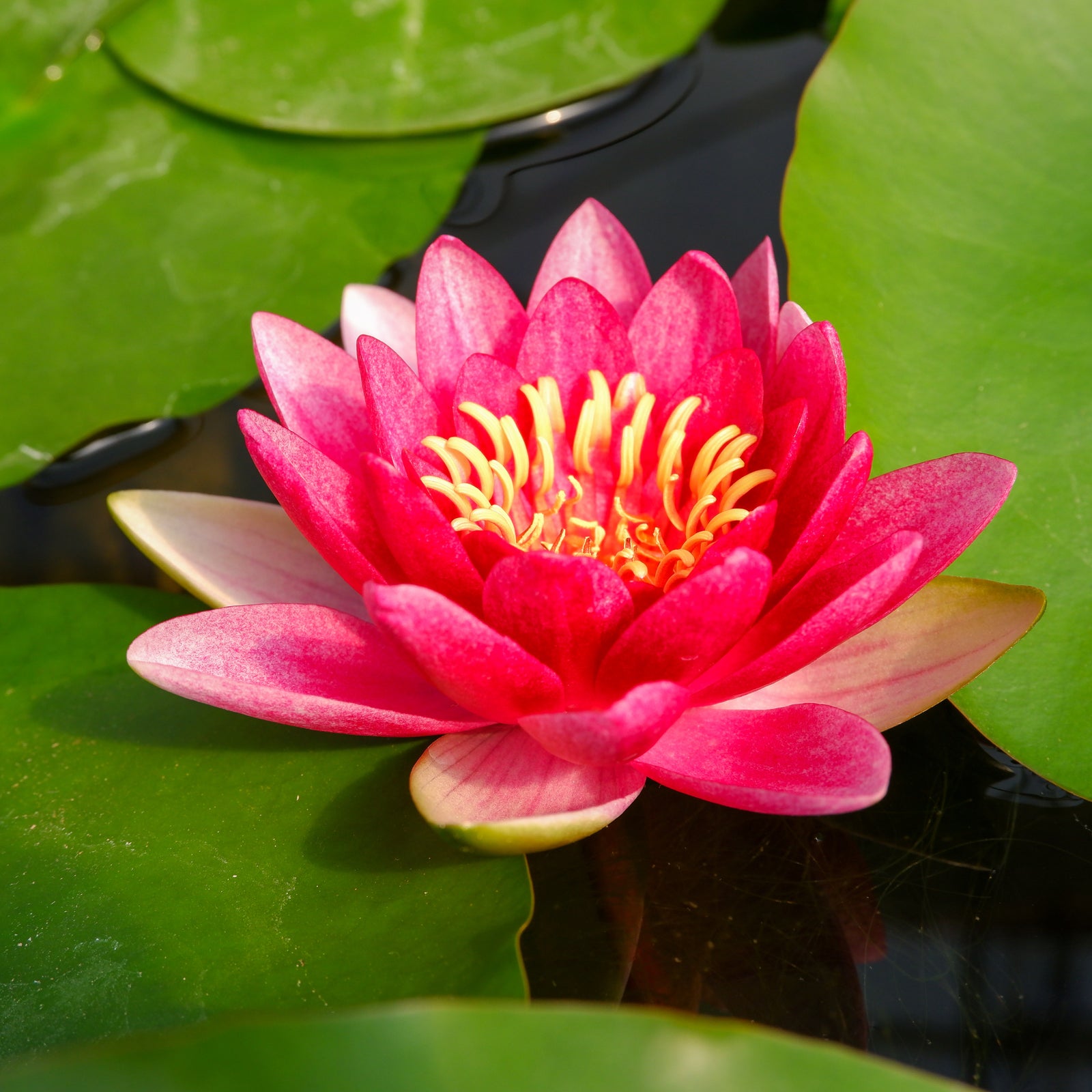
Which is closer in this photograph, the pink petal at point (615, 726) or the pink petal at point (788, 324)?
the pink petal at point (615, 726)

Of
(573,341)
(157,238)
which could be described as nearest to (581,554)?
(573,341)

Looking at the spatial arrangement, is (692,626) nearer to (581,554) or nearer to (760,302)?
(581,554)

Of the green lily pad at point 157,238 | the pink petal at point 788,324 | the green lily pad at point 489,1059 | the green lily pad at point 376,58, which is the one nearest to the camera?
the green lily pad at point 489,1059

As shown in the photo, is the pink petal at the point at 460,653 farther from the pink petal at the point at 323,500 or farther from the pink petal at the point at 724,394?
the pink petal at the point at 724,394

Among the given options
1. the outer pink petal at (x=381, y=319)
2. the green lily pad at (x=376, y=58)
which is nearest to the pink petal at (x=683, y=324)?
the outer pink petal at (x=381, y=319)

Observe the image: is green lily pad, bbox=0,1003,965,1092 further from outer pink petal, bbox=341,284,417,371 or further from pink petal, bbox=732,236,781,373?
outer pink petal, bbox=341,284,417,371

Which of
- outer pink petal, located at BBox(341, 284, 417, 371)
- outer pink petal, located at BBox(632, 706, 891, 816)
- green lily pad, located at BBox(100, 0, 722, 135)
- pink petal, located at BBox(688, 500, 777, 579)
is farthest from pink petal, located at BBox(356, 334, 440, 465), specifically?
green lily pad, located at BBox(100, 0, 722, 135)

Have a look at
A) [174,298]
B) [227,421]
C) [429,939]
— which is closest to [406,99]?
[174,298]

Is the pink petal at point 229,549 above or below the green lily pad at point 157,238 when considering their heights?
below
